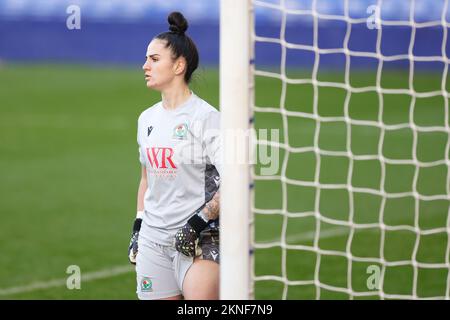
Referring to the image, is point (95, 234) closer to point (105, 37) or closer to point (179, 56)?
point (179, 56)

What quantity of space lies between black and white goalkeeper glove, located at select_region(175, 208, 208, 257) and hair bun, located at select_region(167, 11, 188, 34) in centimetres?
100

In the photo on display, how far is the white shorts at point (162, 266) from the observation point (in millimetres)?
4695

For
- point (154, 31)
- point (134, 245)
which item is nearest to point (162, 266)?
point (134, 245)

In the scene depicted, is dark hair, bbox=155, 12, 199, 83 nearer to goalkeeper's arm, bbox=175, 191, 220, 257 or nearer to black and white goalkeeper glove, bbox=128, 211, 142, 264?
goalkeeper's arm, bbox=175, 191, 220, 257

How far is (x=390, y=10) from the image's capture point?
21703 millimetres

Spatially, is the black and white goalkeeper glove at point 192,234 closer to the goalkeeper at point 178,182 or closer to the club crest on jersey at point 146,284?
the goalkeeper at point 178,182

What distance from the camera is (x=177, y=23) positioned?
15.6ft

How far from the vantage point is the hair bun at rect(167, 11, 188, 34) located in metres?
Answer: 4.74

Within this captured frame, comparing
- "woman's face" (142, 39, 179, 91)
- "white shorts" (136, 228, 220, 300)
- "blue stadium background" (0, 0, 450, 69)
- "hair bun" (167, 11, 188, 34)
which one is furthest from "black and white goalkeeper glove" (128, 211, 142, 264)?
"blue stadium background" (0, 0, 450, 69)

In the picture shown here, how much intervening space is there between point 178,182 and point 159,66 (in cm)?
62

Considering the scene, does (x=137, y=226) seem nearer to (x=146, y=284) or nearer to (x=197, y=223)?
(x=146, y=284)

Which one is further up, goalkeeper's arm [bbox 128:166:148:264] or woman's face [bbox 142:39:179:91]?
woman's face [bbox 142:39:179:91]

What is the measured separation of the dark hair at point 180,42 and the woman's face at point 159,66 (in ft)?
0.12
